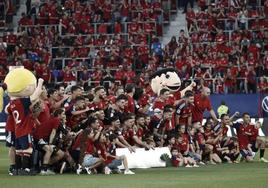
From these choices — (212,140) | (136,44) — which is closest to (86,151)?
(212,140)

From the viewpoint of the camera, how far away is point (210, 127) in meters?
21.5

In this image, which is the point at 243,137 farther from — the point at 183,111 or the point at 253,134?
the point at 183,111

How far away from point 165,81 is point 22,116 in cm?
705

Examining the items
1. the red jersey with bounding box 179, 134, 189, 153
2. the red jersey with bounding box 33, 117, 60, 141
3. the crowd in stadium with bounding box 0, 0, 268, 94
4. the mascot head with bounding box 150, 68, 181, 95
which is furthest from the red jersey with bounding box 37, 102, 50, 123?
the crowd in stadium with bounding box 0, 0, 268, 94

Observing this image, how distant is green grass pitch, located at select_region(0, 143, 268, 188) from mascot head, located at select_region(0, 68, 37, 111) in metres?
1.48

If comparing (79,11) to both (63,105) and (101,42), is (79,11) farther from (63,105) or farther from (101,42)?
(63,105)

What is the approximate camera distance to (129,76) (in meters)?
33.4

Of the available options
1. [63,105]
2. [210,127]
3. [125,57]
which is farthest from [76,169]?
[125,57]

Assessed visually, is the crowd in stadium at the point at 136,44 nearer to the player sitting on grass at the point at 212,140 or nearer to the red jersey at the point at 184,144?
the player sitting on grass at the point at 212,140

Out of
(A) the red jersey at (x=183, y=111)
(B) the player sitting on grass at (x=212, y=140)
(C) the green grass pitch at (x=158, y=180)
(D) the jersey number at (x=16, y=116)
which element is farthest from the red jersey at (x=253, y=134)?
(D) the jersey number at (x=16, y=116)

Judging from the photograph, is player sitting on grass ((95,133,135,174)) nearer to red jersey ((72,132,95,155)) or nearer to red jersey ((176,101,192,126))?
red jersey ((72,132,95,155))

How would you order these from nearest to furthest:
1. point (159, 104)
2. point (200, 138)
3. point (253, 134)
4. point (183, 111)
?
point (200, 138)
point (183, 111)
point (159, 104)
point (253, 134)

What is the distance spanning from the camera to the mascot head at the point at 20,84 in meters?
16.1

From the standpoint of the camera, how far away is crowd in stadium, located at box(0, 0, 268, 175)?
17.0m
